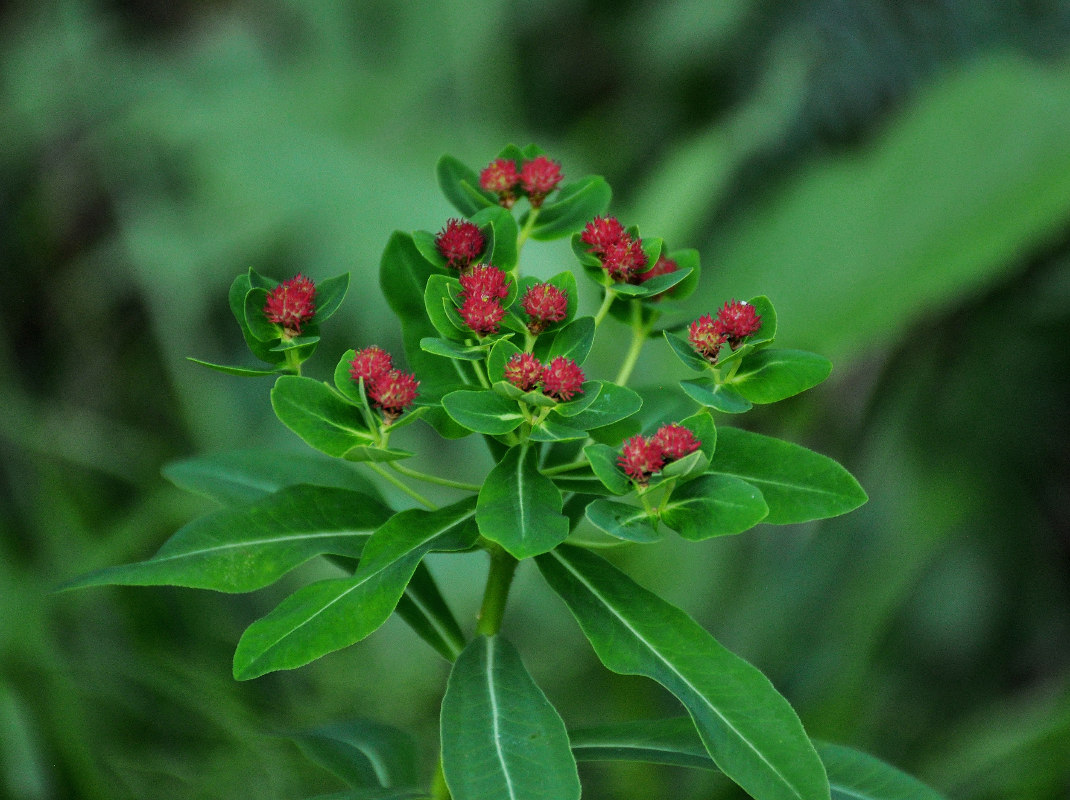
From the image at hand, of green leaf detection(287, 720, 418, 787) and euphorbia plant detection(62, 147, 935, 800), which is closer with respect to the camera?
euphorbia plant detection(62, 147, 935, 800)

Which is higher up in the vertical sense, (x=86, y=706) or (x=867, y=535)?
(x=86, y=706)

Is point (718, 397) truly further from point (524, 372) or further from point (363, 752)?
point (363, 752)

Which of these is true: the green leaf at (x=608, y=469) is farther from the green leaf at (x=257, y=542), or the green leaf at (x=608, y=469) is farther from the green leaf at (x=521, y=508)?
the green leaf at (x=257, y=542)

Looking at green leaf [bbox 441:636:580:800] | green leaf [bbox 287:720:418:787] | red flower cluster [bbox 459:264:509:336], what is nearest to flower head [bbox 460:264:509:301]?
red flower cluster [bbox 459:264:509:336]

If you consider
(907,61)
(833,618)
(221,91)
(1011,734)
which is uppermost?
(221,91)

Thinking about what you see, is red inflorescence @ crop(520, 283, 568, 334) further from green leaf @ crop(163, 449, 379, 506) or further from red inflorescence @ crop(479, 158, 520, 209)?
green leaf @ crop(163, 449, 379, 506)

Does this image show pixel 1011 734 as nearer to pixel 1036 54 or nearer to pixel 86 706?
pixel 86 706

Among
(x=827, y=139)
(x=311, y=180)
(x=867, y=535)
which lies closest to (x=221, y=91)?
(x=311, y=180)

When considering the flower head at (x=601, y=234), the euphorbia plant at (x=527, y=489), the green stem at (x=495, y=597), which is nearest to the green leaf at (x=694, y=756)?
the euphorbia plant at (x=527, y=489)
